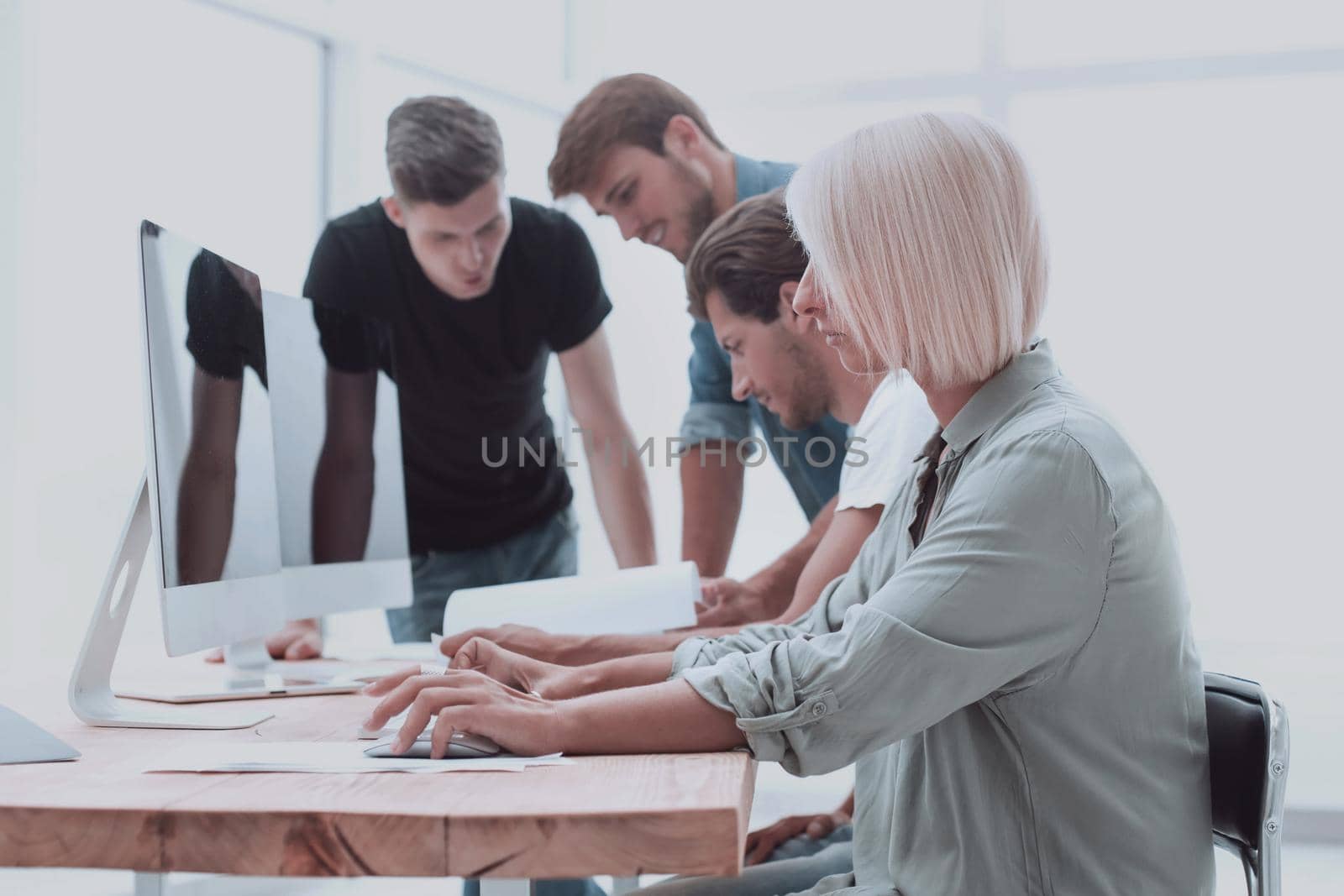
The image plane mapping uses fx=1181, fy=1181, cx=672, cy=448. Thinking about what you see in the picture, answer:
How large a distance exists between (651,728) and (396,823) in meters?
0.24

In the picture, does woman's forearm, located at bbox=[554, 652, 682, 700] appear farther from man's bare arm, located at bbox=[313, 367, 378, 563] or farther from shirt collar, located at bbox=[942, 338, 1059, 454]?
man's bare arm, located at bbox=[313, 367, 378, 563]

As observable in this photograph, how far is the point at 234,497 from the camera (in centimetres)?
133

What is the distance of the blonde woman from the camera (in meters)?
0.83

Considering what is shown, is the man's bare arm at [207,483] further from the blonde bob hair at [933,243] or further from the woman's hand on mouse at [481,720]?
the blonde bob hair at [933,243]

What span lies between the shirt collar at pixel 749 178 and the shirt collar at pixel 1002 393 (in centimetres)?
188

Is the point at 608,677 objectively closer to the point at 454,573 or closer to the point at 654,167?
the point at 454,573

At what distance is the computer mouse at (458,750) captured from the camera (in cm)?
88

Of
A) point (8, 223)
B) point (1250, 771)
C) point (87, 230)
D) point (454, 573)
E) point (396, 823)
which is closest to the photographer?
point (396, 823)

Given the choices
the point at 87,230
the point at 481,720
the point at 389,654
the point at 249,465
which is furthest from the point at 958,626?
the point at 87,230

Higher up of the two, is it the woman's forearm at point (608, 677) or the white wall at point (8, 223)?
the white wall at point (8, 223)

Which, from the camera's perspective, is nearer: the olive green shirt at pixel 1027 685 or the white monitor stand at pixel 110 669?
the olive green shirt at pixel 1027 685

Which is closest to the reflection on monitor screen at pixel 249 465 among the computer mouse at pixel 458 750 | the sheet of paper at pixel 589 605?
the sheet of paper at pixel 589 605

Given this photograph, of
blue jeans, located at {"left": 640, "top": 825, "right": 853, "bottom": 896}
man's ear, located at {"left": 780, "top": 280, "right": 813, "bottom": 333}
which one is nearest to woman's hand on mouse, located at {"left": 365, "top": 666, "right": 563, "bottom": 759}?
blue jeans, located at {"left": 640, "top": 825, "right": 853, "bottom": 896}

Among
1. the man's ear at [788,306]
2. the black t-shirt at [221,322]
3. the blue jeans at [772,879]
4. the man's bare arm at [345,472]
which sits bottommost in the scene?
the blue jeans at [772,879]
